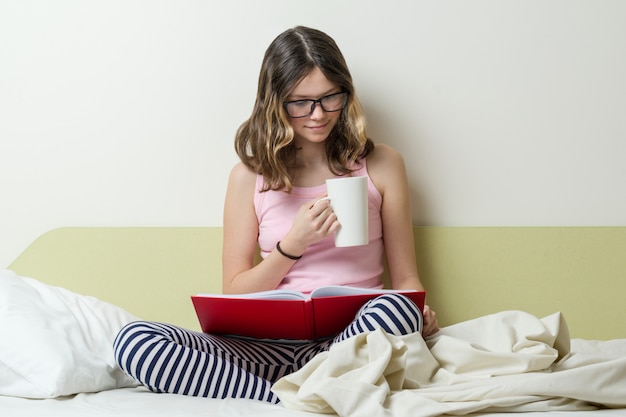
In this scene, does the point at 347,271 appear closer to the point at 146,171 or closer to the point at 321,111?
the point at 321,111

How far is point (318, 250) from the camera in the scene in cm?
171

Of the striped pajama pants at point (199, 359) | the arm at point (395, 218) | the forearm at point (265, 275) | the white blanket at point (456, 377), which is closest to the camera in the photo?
the white blanket at point (456, 377)

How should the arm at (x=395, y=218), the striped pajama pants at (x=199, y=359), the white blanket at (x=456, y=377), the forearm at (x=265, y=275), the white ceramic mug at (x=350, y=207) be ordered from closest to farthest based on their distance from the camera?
the white blanket at (x=456, y=377) → the striped pajama pants at (x=199, y=359) → the white ceramic mug at (x=350, y=207) → the forearm at (x=265, y=275) → the arm at (x=395, y=218)

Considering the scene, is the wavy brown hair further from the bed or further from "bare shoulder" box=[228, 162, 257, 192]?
the bed

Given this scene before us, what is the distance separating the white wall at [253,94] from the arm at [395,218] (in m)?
0.13

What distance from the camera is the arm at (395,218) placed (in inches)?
69.0

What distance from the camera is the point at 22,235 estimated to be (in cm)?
206

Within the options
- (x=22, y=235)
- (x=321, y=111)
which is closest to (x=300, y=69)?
(x=321, y=111)

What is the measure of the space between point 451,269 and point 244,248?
0.50 meters

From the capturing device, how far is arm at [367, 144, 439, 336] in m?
1.75

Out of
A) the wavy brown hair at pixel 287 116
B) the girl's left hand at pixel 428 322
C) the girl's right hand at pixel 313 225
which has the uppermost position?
the wavy brown hair at pixel 287 116

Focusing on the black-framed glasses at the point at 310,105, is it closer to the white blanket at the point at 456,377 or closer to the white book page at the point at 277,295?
the white book page at the point at 277,295

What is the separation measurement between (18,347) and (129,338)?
0.23 meters

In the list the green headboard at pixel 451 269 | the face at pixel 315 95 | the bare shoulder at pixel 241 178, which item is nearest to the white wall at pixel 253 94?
the green headboard at pixel 451 269
